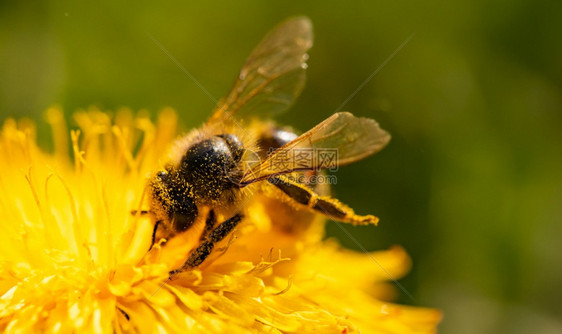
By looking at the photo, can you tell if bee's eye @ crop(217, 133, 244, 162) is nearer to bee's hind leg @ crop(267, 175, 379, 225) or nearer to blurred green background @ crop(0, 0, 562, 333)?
bee's hind leg @ crop(267, 175, 379, 225)

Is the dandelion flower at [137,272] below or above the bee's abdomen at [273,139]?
below

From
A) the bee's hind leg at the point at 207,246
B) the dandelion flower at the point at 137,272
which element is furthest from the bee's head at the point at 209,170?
the dandelion flower at the point at 137,272

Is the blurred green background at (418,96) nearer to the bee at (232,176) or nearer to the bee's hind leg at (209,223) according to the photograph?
the bee at (232,176)

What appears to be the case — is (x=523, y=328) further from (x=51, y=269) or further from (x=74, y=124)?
(x=74, y=124)

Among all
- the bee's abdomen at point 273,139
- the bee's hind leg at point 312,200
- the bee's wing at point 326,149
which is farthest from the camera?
the bee's abdomen at point 273,139

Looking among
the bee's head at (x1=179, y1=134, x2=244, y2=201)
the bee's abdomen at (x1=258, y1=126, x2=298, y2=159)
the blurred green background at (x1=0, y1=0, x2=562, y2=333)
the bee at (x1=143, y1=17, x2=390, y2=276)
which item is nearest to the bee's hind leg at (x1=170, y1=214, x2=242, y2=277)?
the bee at (x1=143, y1=17, x2=390, y2=276)

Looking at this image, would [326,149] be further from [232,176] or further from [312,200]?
[232,176]
